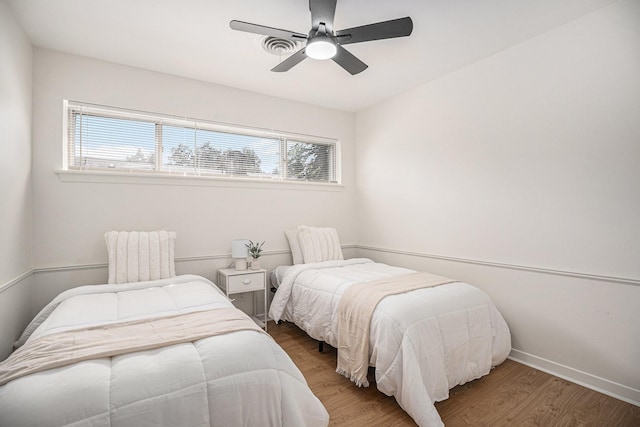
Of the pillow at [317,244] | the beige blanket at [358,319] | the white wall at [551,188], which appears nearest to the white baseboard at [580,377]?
the white wall at [551,188]

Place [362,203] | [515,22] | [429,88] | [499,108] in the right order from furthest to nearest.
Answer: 1. [362,203]
2. [429,88]
3. [499,108]
4. [515,22]

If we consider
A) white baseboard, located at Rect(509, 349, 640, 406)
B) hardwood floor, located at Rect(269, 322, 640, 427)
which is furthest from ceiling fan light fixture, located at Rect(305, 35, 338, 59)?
white baseboard, located at Rect(509, 349, 640, 406)

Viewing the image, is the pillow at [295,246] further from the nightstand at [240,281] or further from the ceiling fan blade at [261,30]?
the ceiling fan blade at [261,30]

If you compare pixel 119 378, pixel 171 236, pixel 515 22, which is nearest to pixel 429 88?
pixel 515 22

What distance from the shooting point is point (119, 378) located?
119 centimetres

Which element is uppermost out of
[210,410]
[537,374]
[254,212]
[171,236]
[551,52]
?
[551,52]

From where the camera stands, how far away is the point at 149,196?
3.03 m

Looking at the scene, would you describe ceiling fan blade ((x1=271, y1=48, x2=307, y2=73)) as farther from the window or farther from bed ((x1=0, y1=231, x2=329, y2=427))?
bed ((x1=0, y1=231, x2=329, y2=427))

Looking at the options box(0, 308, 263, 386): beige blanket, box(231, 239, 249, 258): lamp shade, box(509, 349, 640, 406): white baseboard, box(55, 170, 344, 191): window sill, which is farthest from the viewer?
box(231, 239, 249, 258): lamp shade

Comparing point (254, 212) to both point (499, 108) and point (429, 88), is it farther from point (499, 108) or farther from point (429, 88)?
point (499, 108)

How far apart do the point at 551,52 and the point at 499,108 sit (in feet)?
1.75

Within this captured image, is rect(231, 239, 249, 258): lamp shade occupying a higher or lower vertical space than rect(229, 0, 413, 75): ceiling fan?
lower

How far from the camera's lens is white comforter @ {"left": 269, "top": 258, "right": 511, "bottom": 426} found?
189 centimetres

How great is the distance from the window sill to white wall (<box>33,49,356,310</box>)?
0.03 meters
